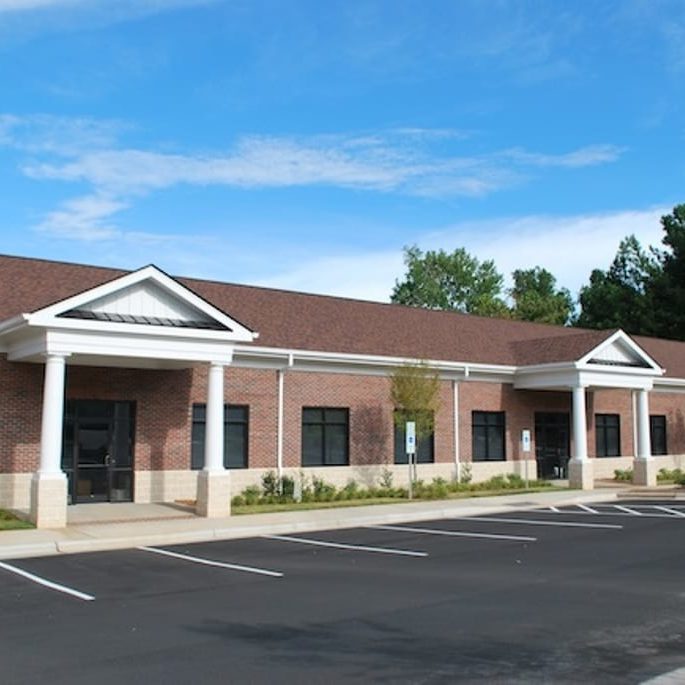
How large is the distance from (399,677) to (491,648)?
1.26 meters

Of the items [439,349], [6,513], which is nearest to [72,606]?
[6,513]

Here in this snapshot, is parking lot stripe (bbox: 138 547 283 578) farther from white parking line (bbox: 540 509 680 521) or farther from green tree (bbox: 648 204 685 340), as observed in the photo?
green tree (bbox: 648 204 685 340)

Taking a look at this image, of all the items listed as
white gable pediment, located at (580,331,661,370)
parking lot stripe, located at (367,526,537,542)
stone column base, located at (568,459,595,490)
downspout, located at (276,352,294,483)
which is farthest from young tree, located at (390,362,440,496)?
parking lot stripe, located at (367,526,537,542)

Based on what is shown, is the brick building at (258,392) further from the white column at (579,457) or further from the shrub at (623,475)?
the shrub at (623,475)

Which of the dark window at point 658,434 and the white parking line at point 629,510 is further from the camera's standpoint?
the dark window at point 658,434

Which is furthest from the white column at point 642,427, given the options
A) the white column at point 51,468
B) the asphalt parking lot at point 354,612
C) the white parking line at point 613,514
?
the white column at point 51,468

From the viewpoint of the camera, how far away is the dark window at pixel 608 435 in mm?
32656

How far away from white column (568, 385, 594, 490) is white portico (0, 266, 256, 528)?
1221 centimetres

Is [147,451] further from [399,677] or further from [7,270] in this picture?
[399,677]

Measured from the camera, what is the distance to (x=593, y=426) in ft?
106

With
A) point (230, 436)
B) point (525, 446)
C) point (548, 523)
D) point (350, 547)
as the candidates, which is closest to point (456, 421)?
point (525, 446)

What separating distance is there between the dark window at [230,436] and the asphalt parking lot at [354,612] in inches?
278

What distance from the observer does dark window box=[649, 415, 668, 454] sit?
34906mm

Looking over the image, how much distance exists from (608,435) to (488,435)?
6398 millimetres
